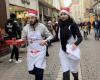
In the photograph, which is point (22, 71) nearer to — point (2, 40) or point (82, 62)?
point (82, 62)

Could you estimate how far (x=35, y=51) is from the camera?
7602mm

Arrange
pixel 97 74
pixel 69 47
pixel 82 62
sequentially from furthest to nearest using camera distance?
1. pixel 82 62
2. pixel 97 74
3. pixel 69 47

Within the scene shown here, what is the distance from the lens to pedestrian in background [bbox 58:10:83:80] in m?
7.51

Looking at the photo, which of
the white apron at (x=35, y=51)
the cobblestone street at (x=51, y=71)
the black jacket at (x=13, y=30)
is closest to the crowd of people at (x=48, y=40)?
the white apron at (x=35, y=51)

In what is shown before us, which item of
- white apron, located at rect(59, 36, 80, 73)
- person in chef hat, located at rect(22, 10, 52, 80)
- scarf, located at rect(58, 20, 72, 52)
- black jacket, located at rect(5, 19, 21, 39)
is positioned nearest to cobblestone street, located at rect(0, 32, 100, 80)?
black jacket, located at rect(5, 19, 21, 39)

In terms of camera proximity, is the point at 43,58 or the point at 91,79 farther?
the point at 91,79

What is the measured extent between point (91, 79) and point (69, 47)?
7.40 feet

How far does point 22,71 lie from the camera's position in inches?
444

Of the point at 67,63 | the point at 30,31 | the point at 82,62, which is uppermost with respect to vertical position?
the point at 30,31

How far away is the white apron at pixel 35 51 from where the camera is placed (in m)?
7.58

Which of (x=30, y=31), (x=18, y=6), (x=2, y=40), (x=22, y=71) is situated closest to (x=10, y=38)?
(x=2, y=40)

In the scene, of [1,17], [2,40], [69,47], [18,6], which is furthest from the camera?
[18,6]

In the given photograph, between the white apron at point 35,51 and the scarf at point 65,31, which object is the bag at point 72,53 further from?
the white apron at point 35,51

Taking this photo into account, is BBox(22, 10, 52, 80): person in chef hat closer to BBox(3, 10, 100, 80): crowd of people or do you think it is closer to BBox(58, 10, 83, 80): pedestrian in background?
BBox(3, 10, 100, 80): crowd of people
